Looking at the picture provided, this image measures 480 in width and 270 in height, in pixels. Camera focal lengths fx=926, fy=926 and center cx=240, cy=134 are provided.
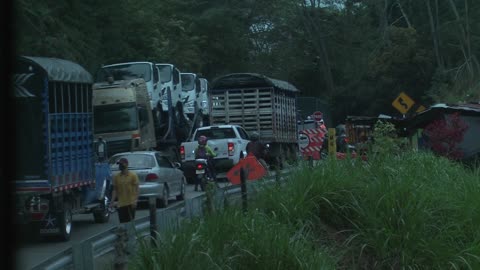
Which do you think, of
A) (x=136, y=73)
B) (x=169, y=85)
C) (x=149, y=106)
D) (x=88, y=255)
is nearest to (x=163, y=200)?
(x=149, y=106)

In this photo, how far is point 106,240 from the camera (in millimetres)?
8398

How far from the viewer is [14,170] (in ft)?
52.1

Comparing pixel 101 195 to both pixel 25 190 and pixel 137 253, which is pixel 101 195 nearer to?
pixel 25 190


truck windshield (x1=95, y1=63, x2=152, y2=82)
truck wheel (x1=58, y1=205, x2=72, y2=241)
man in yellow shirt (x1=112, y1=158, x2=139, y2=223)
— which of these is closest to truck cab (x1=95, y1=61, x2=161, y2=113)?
truck windshield (x1=95, y1=63, x2=152, y2=82)

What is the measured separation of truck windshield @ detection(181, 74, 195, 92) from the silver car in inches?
797

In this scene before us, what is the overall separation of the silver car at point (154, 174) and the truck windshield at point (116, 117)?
235 inches

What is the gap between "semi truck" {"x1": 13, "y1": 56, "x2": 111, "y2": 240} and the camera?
1573 centimetres

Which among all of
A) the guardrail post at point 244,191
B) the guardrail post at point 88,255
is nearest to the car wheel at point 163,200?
the guardrail post at point 244,191

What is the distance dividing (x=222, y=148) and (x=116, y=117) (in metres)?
3.49

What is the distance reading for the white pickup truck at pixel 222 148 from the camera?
29.1 meters

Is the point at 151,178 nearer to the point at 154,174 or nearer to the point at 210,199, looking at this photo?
the point at 154,174

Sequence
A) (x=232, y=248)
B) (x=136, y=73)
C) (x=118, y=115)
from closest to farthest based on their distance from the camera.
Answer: (x=232, y=248)
(x=118, y=115)
(x=136, y=73)

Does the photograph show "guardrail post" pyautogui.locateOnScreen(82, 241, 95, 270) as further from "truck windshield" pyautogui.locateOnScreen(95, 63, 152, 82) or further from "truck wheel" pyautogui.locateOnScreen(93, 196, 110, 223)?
"truck windshield" pyautogui.locateOnScreen(95, 63, 152, 82)

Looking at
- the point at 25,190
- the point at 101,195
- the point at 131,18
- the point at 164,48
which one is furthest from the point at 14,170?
the point at 164,48
